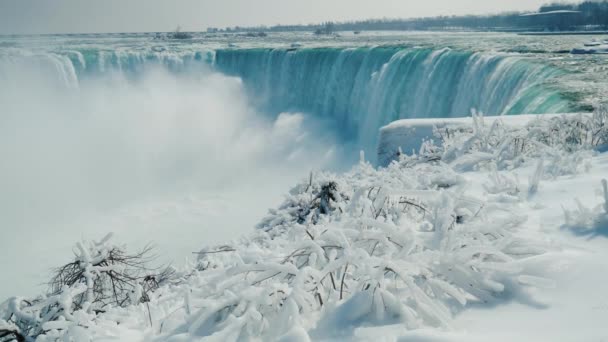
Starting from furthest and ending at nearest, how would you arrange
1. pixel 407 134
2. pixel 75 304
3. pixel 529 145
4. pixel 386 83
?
1. pixel 386 83
2. pixel 407 134
3. pixel 529 145
4. pixel 75 304

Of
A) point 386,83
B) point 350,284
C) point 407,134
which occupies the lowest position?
point 386,83

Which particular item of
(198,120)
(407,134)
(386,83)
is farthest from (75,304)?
(198,120)

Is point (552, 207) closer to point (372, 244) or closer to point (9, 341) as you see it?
point (372, 244)

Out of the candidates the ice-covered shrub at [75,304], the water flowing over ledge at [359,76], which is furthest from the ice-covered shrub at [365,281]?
the water flowing over ledge at [359,76]

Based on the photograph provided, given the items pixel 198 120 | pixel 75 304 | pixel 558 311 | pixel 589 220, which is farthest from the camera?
pixel 198 120

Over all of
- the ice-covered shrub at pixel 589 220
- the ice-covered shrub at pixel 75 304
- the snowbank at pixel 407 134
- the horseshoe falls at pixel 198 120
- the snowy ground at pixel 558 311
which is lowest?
the horseshoe falls at pixel 198 120

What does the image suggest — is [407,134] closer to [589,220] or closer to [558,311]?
[589,220]

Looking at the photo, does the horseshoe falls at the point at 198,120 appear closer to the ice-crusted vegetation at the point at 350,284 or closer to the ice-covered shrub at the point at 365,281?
the ice-crusted vegetation at the point at 350,284
